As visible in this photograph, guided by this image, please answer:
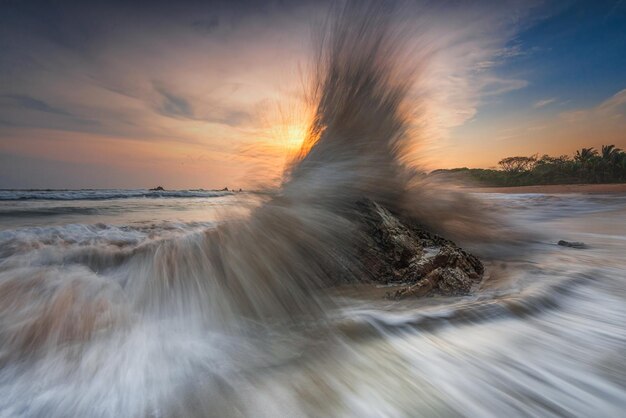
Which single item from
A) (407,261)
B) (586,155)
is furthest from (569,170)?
(407,261)

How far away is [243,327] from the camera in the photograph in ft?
5.27

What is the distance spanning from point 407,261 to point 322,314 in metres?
0.87

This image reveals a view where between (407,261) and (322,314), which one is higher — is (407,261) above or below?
above

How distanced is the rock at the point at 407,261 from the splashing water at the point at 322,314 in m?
0.11

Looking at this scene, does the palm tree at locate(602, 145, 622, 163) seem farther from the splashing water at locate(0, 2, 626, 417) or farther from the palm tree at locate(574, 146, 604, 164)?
the splashing water at locate(0, 2, 626, 417)

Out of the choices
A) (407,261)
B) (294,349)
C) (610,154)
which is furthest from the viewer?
(610,154)

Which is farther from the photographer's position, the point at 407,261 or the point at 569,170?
the point at 569,170

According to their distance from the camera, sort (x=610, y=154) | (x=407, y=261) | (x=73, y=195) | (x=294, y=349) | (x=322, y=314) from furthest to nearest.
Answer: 1. (x=610, y=154)
2. (x=73, y=195)
3. (x=407, y=261)
4. (x=322, y=314)
5. (x=294, y=349)

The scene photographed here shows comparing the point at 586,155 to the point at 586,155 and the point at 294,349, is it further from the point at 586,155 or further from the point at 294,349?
the point at 294,349

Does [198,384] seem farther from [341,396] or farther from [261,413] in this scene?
[341,396]

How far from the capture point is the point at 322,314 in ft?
5.61

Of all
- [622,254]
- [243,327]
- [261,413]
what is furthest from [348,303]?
[622,254]

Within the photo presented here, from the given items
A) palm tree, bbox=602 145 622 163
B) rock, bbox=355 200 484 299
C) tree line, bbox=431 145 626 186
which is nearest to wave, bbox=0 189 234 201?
rock, bbox=355 200 484 299

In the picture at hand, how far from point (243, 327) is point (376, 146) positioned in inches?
84.3
